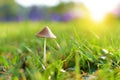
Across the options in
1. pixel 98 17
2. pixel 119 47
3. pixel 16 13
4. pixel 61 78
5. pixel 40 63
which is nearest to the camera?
pixel 61 78

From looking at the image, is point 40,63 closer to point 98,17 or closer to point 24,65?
point 24,65

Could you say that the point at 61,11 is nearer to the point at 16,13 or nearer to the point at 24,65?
the point at 16,13

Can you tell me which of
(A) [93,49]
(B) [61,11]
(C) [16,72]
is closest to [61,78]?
(C) [16,72]

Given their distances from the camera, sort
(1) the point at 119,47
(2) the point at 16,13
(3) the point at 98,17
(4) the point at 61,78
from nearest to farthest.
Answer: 1. (4) the point at 61,78
2. (1) the point at 119,47
3. (3) the point at 98,17
4. (2) the point at 16,13

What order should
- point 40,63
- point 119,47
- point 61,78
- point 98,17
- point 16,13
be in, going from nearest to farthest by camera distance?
point 61,78 → point 40,63 → point 119,47 → point 98,17 → point 16,13

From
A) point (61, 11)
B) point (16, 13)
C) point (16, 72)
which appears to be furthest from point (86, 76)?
point (16, 13)

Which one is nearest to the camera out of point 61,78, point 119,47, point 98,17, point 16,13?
point 61,78

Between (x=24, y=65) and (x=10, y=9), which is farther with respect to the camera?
(x=10, y=9)

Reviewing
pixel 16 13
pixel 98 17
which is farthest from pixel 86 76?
pixel 16 13

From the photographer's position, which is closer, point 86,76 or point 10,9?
point 86,76
